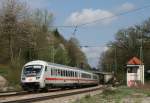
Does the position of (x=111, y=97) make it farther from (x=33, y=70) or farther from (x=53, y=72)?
(x=53, y=72)

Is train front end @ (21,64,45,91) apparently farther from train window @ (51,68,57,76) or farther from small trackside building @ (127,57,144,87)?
small trackside building @ (127,57,144,87)

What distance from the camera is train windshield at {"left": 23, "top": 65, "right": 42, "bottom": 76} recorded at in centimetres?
4504

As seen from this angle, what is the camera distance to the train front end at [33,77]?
4447cm

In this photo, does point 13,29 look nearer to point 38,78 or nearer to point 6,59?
point 6,59

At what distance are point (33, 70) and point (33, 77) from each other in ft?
2.65

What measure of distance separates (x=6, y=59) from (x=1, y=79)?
20.9m

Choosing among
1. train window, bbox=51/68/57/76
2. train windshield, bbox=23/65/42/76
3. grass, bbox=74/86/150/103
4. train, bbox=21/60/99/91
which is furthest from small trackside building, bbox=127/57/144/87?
grass, bbox=74/86/150/103

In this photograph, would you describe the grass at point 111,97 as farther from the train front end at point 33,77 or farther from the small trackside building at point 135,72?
the small trackside building at point 135,72

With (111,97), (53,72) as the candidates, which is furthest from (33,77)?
(111,97)

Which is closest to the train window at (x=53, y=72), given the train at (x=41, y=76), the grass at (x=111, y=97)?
the train at (x=41, y=76)

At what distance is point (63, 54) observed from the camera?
115375 mm

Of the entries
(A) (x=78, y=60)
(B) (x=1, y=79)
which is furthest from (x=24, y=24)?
(A) (x=78, y=60)

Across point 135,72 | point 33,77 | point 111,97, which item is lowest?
point 111,97

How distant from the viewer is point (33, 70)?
45.4 m
